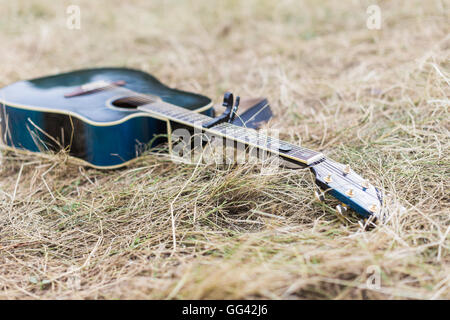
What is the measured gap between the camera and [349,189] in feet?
3.70

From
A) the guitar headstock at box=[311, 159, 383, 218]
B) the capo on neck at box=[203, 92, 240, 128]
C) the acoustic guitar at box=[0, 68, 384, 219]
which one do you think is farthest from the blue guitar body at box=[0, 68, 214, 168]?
the guitar headstock at box=[311, 159, 383, 218]

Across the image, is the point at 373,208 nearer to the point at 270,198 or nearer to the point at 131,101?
the point at 270,198

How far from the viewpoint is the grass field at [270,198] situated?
0.98 metres

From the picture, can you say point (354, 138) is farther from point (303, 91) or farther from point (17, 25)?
point (17, 25)

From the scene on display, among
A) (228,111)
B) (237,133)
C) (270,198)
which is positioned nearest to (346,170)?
(270,198)

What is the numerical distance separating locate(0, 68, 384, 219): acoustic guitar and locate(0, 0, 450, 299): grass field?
75 millimetres

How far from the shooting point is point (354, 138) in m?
1.68

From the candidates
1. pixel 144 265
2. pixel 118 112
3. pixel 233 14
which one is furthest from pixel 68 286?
pixel 233 14

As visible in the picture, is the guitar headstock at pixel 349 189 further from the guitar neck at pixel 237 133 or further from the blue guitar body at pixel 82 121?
the blue guitar body at pixel 82 121

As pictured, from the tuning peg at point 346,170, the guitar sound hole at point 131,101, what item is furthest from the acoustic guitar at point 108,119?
the tuning peg at point 346,170

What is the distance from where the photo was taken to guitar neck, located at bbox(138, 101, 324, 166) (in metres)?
1.25

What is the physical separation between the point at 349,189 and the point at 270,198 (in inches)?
11.1

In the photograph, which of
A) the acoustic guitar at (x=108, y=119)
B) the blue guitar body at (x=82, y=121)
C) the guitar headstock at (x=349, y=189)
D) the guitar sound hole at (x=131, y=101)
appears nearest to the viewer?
the guitar headstock at (x=349, y=189)
